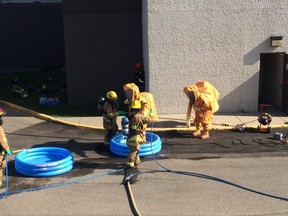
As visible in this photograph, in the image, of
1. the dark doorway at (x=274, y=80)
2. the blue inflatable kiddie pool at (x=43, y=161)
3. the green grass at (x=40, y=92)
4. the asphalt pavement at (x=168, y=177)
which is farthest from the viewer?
the green grass at (x=40, y=92)

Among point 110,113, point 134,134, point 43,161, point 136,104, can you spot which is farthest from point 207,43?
point 43,161

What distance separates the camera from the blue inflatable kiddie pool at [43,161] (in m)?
8.72

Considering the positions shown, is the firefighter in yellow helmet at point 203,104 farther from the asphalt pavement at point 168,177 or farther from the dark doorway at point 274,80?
the dark doorway at point 274,80

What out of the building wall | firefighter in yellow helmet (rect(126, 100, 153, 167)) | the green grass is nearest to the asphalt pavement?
firefighter in yellow helmet (rect(126, 100, 153, 167))

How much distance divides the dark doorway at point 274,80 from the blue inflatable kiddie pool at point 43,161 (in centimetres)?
843

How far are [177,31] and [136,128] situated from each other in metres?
5.75

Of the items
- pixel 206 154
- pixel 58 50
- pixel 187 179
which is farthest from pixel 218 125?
pixel 58 50

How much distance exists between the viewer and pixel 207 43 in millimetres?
13734

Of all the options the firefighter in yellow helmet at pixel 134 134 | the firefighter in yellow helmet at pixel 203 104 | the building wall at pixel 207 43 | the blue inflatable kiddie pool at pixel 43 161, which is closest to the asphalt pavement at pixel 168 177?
the blue inflatable kiddie pool at pixel 43 161

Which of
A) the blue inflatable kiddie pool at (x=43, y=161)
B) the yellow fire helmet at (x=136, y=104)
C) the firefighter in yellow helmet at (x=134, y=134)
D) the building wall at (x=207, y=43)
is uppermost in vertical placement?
the building wall at (x=207, y=43)

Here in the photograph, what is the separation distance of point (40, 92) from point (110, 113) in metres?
8.31

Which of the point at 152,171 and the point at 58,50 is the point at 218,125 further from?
the point at 58,50

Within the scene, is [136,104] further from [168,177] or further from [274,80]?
[274,80]

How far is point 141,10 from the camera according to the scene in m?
15.2
